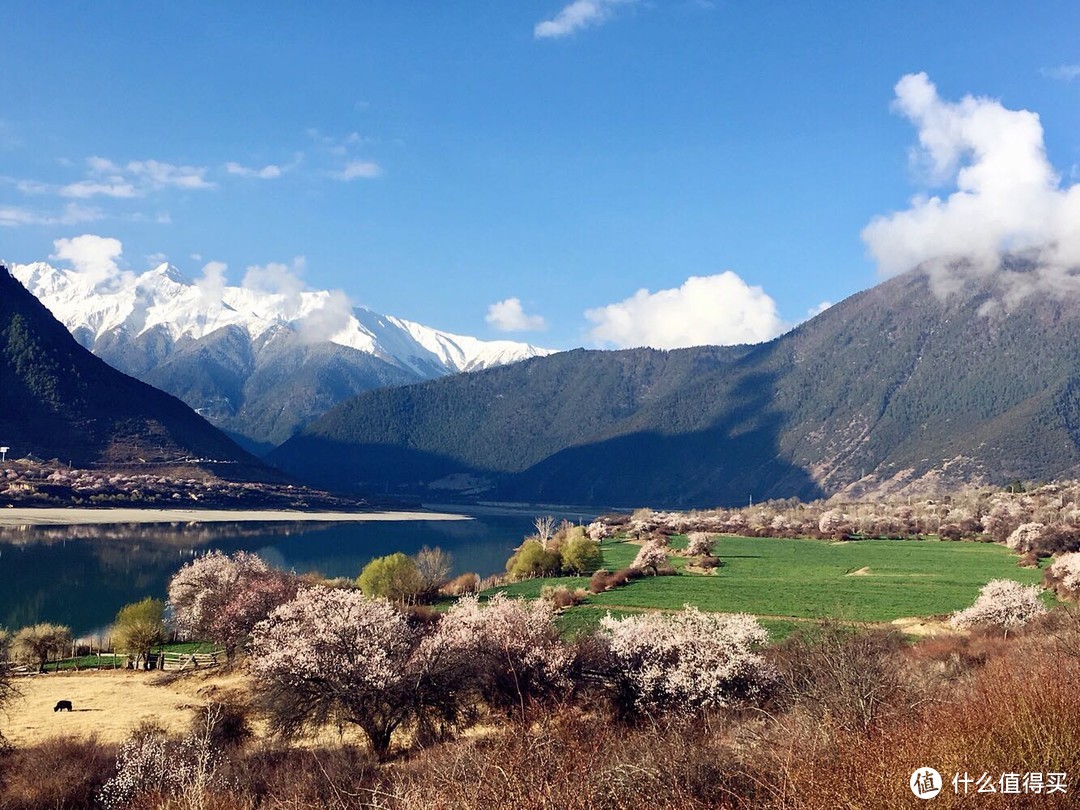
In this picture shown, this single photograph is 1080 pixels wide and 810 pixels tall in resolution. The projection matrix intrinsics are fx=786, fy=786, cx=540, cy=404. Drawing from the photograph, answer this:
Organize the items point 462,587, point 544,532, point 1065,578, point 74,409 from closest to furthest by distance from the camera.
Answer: point 1065,578 < point 462,587 < point 544,532 < point 74,409

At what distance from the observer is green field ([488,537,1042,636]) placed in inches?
1874

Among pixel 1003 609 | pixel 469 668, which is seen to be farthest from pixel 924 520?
pixel 469 668

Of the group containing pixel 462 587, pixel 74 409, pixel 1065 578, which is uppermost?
pixel 74 409

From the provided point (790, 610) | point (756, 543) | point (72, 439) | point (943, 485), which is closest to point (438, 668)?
point (790, 610)

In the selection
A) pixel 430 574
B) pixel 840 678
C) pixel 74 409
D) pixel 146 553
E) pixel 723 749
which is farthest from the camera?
pixel 74 409

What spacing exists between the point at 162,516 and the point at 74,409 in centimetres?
5831

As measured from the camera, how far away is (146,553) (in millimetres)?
83625

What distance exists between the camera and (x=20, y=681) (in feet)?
117

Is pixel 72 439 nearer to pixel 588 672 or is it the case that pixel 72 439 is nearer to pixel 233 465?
pixel 233 465

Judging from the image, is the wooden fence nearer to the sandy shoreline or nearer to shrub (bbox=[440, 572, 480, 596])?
shrub (bbox=[440, 572, 480, 596])

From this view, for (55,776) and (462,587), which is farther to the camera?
(462,587)

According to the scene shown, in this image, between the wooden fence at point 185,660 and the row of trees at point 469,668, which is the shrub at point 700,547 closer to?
the wooden fence at point 185,660

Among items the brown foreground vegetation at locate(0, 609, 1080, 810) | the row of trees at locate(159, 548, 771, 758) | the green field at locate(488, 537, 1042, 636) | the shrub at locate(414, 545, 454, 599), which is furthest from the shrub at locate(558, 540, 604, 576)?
the row of trees at locate(159, 548, 771, 758)

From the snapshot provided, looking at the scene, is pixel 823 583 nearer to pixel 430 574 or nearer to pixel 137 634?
pixel 430 574
